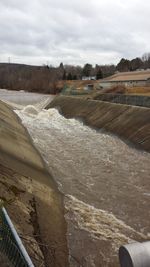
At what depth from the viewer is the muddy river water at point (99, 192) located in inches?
432

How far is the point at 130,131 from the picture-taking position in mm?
32312

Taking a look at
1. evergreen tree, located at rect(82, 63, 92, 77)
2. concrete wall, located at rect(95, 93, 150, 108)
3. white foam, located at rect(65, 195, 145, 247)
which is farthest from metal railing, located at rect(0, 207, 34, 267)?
evergreen tree, located at rect(82, 63, 92, 77)

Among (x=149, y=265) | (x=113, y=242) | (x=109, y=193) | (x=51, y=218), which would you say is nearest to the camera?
(x=149, y=265)

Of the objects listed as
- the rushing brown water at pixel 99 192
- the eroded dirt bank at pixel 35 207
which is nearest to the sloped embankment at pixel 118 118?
the rushing brown water at pixel 99 192

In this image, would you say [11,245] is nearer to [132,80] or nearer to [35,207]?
[35,207]

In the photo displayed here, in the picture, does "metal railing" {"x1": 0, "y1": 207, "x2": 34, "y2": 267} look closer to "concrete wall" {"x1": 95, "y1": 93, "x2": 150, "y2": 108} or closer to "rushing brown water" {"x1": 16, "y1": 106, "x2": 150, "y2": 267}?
"rushing brown water" {"x1": 16, "y1": 106, "x2": 150, "y2": 267}

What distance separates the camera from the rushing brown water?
10992mm

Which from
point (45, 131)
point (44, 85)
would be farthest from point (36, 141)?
point (44, 85)

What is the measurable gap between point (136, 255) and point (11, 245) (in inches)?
96.3

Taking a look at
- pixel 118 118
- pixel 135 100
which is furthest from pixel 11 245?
pixel 135 100

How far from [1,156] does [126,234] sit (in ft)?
26.5

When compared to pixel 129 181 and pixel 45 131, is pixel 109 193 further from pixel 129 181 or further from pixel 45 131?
pixel 45 131

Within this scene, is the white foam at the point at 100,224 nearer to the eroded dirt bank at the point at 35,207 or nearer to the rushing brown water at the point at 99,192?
the rushing brown water at the point at 99,192

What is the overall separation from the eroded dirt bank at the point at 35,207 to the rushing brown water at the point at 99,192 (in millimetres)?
436
